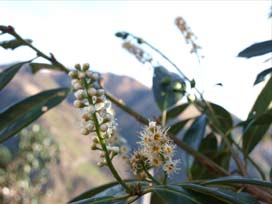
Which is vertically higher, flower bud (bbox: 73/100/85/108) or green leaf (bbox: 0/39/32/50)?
green leaf (bbox: 0/39/32/50)

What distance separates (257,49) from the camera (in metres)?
0.93

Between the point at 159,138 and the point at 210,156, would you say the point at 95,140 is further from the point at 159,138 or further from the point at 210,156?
the point at 210,156

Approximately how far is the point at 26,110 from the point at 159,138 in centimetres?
33

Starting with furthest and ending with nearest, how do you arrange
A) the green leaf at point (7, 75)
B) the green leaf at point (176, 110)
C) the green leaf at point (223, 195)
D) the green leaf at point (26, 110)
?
the green leaf at point (176, 110), the green leaf at point (7, 75), the green leaf at point (26, 110), the green leaf at point (223, 195)

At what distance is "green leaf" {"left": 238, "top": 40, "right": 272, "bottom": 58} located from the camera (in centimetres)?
92

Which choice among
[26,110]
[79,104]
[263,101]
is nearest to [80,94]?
[79,104]

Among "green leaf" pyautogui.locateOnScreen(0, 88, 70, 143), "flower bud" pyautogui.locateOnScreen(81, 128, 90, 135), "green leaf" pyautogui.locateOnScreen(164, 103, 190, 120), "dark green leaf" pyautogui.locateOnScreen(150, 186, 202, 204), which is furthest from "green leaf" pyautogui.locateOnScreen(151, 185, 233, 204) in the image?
"green leaf" pyautogui.locateOnScreen(164, 103, 190, 120)

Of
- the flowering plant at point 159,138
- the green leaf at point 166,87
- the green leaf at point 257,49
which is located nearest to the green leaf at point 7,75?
the flowering plant at point 159,138

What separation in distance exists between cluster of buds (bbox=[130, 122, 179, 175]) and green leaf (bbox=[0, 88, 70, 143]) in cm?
24

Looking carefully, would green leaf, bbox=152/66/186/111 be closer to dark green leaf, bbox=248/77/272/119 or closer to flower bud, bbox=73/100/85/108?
dark green leaf, bbox=248/77/272/119

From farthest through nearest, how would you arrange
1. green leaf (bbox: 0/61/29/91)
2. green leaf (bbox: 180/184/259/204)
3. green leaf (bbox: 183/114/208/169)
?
green leaf (bbox: 183/114/208/169) → green leaf (bbox: 0/61/29/91) → green leaf (bbox: 180/184/259/204)

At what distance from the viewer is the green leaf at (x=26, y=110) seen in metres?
0.79

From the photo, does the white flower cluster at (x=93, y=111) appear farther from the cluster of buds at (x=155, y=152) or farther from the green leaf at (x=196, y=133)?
the green leaf at (x=196, y=133)

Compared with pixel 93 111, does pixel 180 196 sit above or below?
below
